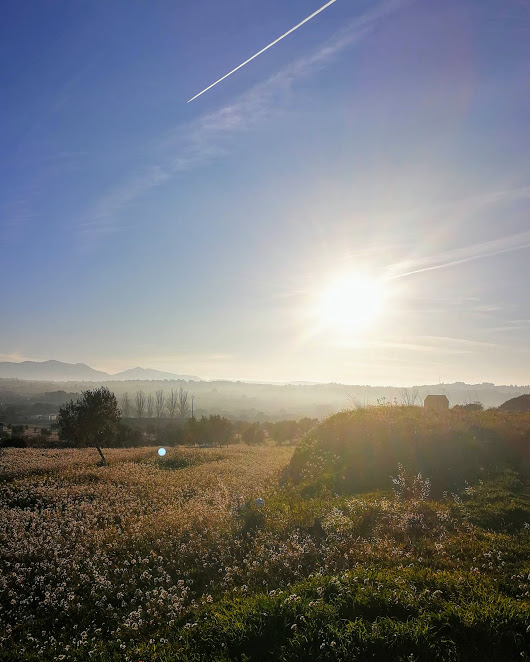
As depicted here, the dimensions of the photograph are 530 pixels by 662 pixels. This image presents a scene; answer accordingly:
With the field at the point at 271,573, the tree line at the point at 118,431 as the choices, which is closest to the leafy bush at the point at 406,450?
the field at the point at 271,573

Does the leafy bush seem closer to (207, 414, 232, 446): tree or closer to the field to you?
the field

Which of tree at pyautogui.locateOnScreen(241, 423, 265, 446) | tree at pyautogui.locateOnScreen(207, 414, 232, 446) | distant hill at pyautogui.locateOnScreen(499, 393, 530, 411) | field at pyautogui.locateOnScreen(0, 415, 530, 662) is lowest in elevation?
tree at pyautogui.locateOnScreen(241, 423, 265, 446)

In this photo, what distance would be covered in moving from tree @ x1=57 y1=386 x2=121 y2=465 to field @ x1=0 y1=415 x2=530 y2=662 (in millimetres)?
16627

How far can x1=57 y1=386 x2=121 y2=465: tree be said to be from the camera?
1469 inches

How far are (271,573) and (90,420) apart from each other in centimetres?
3106

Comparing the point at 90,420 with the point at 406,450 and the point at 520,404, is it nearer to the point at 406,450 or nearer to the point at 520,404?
the point at 406,450

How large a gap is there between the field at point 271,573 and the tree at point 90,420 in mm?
16627

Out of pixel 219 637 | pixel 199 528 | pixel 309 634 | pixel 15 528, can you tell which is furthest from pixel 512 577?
pixel 15 528

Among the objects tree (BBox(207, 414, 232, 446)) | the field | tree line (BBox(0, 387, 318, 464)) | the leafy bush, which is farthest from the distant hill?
the field

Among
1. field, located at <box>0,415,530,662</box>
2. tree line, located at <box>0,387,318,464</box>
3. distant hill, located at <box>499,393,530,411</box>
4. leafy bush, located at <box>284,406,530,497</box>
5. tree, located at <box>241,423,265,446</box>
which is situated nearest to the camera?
field, located at <box>0,415,530,662</box>

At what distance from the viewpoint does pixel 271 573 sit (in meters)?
11.0

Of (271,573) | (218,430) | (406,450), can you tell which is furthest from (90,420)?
(218,430)

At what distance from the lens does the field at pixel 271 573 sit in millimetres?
6969

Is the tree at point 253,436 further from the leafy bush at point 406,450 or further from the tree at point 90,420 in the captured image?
the leafy bush at point 406,450
